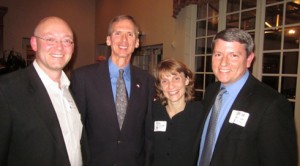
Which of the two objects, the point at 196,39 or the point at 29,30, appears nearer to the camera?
the point at 196,39

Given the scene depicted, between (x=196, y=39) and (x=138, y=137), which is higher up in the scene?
(x=196, y=39)

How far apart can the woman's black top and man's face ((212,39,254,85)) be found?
0.48 m

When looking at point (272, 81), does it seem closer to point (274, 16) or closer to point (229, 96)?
point (274, 16)

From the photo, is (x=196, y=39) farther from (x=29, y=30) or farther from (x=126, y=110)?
(x=29, y=30)

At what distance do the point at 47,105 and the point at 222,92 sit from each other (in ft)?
3.67

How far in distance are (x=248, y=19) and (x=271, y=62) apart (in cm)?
90

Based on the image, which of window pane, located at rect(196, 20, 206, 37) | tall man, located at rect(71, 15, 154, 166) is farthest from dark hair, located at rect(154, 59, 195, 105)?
window pane, located at rect(196, 20, 206, 37)

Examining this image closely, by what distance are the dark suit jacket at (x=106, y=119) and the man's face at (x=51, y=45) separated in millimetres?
300

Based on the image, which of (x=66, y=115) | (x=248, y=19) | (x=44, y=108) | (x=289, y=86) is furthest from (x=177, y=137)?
(x=248, y=19)

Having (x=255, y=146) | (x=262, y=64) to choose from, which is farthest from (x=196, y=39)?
(x=255, y=146)

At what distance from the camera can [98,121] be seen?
71.2 inches

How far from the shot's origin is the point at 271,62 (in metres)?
3.76

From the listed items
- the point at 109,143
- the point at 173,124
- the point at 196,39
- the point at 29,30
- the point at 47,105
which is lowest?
the point at 109,143

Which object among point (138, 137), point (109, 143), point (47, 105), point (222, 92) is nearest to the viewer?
point (47, 105)
